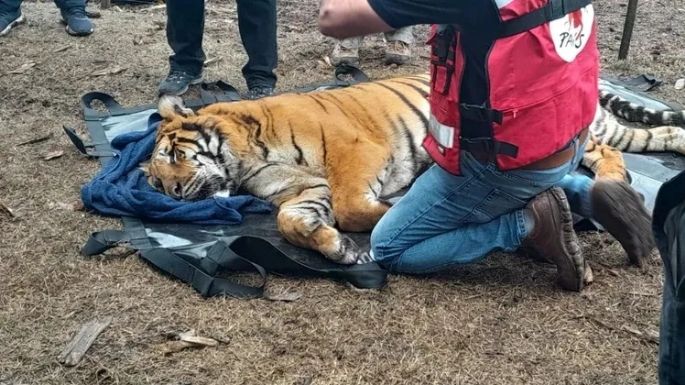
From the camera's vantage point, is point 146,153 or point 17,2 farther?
point 17,2

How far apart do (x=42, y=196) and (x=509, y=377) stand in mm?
2692

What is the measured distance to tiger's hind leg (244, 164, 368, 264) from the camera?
3684 mm

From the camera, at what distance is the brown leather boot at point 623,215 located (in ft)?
11.4

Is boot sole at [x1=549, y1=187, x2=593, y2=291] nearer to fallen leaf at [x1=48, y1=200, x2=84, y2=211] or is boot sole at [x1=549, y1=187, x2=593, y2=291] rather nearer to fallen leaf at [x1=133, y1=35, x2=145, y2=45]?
fallen leaf at [x1=48, y1=200, x2=84, y2=211]

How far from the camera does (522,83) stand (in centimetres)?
288

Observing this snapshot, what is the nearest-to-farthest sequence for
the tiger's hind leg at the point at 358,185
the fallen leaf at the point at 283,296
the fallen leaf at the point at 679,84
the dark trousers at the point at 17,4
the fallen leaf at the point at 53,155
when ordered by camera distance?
the fallen leaf at the point at 283,296 < the tiger's hind leg at the point at 358,185 < the fallen leaf at the point at 53,155 < the fallen leaf at the point at 679,84 < the dark trousers at the point at 17,4

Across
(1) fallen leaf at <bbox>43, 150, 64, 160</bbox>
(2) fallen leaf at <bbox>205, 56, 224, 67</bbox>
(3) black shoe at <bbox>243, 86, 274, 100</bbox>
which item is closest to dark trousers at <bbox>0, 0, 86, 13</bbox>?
(2) fallen leaf at <bbox>205, 56, 224, 67</bbox>

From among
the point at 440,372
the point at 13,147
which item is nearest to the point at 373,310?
the point at 440,372

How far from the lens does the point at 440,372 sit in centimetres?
292

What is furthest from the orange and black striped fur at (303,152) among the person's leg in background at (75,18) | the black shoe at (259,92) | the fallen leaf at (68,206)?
the person's leg in background at (75,18)

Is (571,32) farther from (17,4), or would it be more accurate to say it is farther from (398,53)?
(17,4)

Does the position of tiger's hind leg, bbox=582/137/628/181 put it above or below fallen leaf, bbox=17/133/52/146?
above

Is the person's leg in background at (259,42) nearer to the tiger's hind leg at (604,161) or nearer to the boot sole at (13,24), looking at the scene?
the tiger's hind leg at (604,161)

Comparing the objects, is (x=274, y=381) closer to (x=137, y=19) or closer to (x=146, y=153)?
(x=146, y=153)
